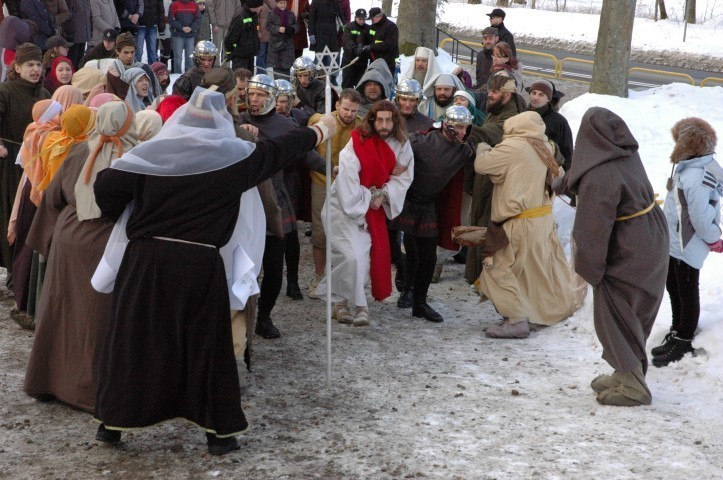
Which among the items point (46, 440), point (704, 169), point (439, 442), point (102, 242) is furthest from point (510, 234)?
point (46, 440)

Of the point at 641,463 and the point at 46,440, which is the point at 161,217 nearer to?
the point at 46,440

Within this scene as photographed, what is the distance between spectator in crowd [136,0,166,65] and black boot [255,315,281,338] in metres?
9.22

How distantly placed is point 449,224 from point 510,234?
77 centimetres

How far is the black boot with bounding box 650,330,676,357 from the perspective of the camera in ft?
25.0

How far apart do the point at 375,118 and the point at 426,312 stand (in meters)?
1.77

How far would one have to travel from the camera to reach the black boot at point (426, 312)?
9031mm

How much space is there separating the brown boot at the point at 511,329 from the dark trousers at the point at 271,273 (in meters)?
1.81

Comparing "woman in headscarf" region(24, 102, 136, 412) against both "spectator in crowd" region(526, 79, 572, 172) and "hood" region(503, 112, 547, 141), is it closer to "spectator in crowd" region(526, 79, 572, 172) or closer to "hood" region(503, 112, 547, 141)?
"hood" region(503, 112, 547, 141)

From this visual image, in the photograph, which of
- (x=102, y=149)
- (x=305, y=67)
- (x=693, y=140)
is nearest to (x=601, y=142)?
(x=693, y=140)

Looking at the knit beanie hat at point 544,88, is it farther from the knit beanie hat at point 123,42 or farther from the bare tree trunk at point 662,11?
the bare tree trunk at point 662,11

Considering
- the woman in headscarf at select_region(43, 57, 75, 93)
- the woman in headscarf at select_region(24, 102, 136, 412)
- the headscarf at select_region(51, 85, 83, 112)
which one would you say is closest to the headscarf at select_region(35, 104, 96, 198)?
the woman in headscarf at select_region(24, 102, 136, 412)

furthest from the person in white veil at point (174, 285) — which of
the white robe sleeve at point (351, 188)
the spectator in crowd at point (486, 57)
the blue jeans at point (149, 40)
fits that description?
the blue jeans at point (149, 40)

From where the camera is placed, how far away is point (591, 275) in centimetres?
662

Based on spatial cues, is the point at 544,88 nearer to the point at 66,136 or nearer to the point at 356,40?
the point at 66,136
